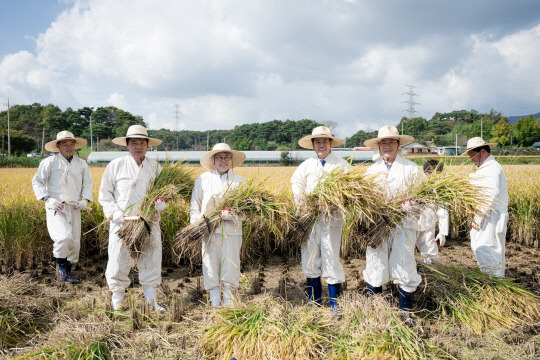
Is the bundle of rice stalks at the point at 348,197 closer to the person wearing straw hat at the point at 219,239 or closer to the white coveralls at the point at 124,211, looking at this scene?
the person wearing straw hat at the point at 219,239

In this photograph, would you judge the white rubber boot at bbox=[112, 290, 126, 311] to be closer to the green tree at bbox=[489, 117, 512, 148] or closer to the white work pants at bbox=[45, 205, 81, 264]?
the white work pants at bbox=[45, 205, 81, 264]

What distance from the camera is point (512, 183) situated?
25.1 feet

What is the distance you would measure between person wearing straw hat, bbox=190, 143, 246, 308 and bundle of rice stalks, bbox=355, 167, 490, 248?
4.62ft

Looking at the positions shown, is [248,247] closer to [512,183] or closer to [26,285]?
[26,285]

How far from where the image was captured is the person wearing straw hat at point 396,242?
331 centimetres

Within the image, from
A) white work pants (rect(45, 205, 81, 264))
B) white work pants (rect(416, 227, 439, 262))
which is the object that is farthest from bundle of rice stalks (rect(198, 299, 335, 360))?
white work pants (rect(416, 227, 439, 262))

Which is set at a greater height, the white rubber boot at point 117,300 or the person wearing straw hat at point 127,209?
the person wearing straw hat at point 127,209

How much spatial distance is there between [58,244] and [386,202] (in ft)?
14.2

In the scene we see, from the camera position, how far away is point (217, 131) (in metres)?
89.9

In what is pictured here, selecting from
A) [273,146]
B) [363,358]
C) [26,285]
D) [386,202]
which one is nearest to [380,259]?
[386,202]

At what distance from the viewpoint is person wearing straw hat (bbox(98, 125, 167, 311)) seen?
143 inches

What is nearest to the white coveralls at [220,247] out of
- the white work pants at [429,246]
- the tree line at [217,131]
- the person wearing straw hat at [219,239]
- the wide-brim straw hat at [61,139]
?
the person wearing straw hat at [219,239]

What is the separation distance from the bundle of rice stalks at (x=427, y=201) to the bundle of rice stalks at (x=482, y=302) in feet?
2.23

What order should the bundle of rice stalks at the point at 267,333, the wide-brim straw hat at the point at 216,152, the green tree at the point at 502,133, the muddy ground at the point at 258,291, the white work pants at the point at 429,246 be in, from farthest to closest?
the green tree at the point at 502,133, the white work pants at the point at 429,246, the wide-brim straw hat at the point at 216,152, the muddy ground at the point at 258,291, the bundle of rice stalks at the point at 267,333
